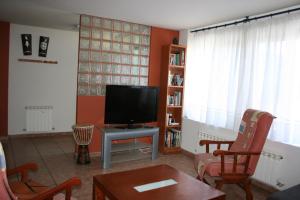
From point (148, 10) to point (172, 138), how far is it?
2.35 metres

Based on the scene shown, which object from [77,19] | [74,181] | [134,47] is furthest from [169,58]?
[74,181]

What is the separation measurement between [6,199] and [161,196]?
1.11 metres

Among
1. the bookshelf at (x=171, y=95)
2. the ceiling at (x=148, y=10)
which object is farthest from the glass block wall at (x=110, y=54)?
the bookshelf at (x=171, y=95)

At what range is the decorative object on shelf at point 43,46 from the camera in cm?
521

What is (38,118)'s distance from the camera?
5.32m

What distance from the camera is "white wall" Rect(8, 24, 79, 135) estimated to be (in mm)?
Result: 5094

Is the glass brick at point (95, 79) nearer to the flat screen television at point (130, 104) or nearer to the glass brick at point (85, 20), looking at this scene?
the flat screen television at point (130, 104)

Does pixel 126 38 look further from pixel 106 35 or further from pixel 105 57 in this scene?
pixel 105 57

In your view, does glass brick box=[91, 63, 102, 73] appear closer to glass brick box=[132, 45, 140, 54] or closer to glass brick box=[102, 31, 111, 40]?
glass brick box=[102, 31, 111, 40]

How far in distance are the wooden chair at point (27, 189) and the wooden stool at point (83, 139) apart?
1660 mm

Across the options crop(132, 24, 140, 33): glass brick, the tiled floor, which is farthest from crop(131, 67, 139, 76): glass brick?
the tiled floor

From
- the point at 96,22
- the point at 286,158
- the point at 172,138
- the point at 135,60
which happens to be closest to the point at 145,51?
the point at 135,60

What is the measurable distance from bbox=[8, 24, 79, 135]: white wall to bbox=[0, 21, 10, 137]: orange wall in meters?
0.09

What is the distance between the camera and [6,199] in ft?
4.87
